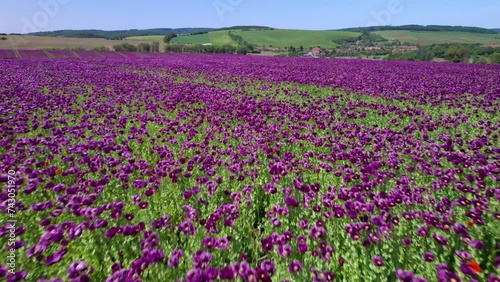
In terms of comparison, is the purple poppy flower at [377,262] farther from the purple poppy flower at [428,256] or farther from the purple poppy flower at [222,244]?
the purple poppy flower at [222,244]

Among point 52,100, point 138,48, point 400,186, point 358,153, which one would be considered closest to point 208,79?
point 52,100

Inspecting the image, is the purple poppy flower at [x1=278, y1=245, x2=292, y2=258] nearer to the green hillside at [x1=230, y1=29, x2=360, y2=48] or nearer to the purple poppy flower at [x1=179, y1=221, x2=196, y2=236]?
the purple poppy flower at [x1=179, y1=221, x2=196, y2=236]

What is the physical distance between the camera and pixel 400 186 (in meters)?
3.96

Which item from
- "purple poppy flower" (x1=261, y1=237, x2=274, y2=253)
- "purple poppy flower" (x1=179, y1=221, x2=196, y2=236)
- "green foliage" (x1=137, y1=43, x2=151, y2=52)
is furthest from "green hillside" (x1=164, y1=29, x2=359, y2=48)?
"purple poppy flower" (x1=261, y1=237, x2=274, y2=253)

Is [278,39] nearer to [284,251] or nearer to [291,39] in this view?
[291,39]

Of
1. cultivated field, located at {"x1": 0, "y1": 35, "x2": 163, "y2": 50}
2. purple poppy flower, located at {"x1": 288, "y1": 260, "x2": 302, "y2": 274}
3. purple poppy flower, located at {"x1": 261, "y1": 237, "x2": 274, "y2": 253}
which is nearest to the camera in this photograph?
purple poppy flower, located at {"x1": 288, "y1": 260, "x2": 302, "y2": 274}

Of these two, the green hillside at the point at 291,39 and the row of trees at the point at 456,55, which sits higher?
the green hillside at the point at 291,39

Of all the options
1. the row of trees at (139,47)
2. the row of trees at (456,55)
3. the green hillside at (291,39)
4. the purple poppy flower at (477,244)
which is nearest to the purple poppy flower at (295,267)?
the purple poppy flower at (477,244)

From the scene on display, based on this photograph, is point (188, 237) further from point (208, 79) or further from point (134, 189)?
point (208, 79)

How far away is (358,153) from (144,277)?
410 cm

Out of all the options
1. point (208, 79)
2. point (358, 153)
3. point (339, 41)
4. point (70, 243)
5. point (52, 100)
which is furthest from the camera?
point (339, 41)

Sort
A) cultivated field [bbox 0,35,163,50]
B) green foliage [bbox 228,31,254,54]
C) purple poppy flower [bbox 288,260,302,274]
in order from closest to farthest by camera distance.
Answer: purple poppy flower [bbox 288,260,302,274]
cultivated field [bbox 0,35,163,50]
green foliage [bbox 228,31,254,54]

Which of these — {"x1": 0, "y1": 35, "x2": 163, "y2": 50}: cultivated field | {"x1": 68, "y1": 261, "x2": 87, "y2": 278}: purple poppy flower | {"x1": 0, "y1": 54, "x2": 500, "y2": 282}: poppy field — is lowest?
{"x1": 0, "y1": 54, "x2": 500, "y2": 282}: poppy field

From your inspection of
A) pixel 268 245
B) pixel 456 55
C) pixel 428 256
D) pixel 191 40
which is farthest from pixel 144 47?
pixel 428 256
